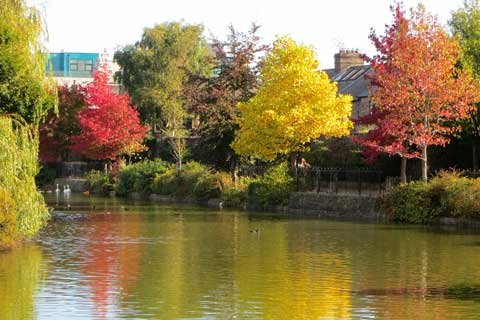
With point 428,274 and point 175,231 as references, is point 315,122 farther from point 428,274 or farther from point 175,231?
point 428,274

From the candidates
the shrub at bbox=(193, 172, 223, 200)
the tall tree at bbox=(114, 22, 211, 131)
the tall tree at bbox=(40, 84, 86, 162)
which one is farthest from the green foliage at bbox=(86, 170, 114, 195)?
the shrub at bbox=(193, 172, 223, 200)

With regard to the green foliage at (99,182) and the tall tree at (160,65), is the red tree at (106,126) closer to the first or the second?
the green foliage at (99,182)

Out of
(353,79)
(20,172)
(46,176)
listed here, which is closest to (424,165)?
(20,172)

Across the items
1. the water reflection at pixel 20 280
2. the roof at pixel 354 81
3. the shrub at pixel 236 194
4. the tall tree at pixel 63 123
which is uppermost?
the roof at pixel 354 81

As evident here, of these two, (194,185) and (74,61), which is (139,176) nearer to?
(194,185)

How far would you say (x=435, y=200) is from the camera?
146 feet

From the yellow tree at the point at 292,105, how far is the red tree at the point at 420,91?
6.88m

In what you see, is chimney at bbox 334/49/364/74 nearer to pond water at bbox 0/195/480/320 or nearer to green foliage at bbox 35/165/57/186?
green foliage at bbox 35/165/57/186

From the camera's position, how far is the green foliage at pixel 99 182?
77.2m

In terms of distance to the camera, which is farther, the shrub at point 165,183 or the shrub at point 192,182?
the shrub at point 165,183

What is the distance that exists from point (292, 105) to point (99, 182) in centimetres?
2750

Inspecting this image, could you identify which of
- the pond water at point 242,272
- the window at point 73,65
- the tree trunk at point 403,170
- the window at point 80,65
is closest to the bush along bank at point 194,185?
the tree trunk at point 403,170

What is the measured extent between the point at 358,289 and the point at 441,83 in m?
23.2

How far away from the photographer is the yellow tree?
180 feet
